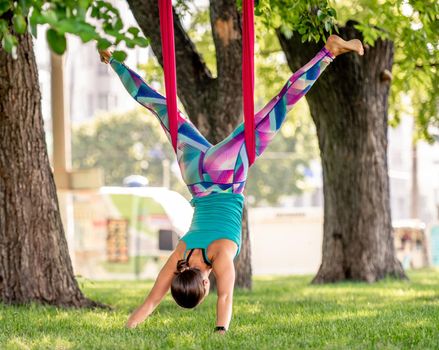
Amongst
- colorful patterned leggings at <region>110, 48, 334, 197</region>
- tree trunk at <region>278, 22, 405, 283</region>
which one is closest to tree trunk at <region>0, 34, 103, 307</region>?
colorful patterned leggings at <region>110, 48, 334, 197</region>

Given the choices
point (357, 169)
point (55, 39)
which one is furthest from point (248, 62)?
point (357, 169)

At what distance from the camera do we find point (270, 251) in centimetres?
3347

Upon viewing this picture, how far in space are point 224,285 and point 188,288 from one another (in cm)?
34

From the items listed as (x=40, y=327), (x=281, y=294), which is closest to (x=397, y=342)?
(x=40, y=327)

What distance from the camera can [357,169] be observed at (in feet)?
50.8

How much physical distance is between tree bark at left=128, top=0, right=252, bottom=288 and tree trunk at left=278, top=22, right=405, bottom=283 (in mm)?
2393

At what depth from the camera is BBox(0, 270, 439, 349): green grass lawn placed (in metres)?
6.96

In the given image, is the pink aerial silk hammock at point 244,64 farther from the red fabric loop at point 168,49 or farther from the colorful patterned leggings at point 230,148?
the colorful patterned leggings at point 230,148

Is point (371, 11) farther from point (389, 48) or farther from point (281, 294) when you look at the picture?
point (281, 294)

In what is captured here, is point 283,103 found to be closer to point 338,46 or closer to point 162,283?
point 338,46

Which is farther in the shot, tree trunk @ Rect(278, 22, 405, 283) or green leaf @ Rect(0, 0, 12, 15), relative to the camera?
tree trunk @ Rect(278, 22, 405, 283)

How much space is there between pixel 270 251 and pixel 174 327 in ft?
83.0

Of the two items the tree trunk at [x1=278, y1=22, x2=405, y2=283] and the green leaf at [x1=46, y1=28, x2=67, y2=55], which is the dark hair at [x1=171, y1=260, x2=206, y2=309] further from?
the tree trunk at [x1=278, y1=22, x2=405, y2=283]

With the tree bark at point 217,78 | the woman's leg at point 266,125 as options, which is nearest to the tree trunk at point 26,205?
the woman's leg at point 266,125
